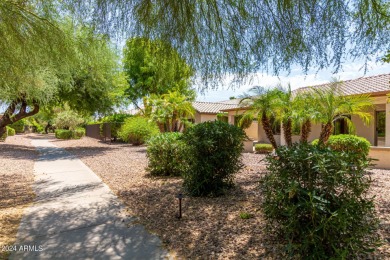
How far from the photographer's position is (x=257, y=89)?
30.7 feet

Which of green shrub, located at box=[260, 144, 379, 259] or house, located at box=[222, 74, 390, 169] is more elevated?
house, located at box=[222, 74, 390, 169]

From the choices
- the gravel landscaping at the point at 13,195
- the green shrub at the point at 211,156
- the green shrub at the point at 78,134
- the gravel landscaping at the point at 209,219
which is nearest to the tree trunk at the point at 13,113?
the gravel landscaping at the point at 13,195

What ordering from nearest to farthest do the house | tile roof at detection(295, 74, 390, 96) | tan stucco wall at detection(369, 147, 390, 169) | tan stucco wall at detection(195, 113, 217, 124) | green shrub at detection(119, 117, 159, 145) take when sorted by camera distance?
tan stucco wall at detection(369, 147, 390, 169), the house, tile roof at detection(295, 74, 390, 96), green shrub at detection(119, 117, 159, 145), tan stucco wall at detection(195, 113, 217, 124)

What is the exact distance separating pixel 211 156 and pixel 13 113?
11.2 m

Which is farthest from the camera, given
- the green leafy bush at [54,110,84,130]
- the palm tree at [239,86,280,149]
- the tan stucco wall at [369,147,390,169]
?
the green leafy bush at [54,110,84,130]

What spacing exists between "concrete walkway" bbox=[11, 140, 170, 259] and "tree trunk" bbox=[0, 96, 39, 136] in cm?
401

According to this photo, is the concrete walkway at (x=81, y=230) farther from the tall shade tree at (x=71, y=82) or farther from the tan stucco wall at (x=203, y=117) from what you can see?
the tan stucco wall at (x=203, y=117)

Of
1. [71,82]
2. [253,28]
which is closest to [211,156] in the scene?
[253,28]

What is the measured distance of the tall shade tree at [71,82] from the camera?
236 inches

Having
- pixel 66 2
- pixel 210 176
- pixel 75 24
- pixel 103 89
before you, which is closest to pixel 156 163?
pixel 210 176

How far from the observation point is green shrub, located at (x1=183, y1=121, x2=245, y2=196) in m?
6.34

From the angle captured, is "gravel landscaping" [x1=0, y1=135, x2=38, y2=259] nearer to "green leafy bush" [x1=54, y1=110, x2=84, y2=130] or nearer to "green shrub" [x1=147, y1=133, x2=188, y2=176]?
"green shrub" [x1=147, y1=133, x2=188, y2=176]

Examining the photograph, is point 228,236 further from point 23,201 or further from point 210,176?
point 23,201

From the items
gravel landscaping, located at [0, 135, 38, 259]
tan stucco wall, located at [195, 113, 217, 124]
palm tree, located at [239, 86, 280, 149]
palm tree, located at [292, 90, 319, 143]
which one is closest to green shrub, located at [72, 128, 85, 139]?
tan stucco wall, located at [195, 113, 217, 124]
